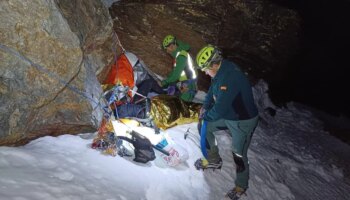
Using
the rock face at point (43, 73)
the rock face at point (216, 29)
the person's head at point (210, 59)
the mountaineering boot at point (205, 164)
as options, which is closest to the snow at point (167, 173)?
the mountaineering boot at point (205, 164)

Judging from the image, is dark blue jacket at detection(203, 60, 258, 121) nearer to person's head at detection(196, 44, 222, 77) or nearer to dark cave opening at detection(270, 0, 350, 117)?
person's head at detection(196, 44, 222, 77)

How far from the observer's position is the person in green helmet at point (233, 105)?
4.21 metres

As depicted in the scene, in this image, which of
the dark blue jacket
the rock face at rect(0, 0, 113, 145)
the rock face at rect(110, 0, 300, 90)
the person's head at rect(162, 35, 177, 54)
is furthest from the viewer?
the rock face at rect(110, 0, 300, 90)

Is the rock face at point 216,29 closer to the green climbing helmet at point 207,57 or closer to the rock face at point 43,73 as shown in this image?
the rock face at point 43,73

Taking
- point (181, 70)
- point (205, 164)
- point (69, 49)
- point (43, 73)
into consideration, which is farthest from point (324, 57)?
point (43, 73)

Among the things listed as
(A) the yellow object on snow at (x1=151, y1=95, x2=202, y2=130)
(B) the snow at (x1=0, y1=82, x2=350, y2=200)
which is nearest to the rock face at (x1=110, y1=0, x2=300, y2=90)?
(A) the yellow object on snow at (x1=151, y1=95, x2=202, y2=130)

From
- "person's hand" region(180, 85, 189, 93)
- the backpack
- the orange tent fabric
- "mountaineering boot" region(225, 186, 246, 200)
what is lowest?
"mountaineering boot" region(225, 186, 246, 200)

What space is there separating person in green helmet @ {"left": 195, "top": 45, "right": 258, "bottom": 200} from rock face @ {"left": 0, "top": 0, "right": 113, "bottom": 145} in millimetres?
1820

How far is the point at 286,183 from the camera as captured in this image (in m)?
6.19

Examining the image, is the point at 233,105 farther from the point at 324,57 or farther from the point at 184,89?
the point at 324,57

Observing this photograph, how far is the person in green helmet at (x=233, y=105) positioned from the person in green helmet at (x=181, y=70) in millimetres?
2126

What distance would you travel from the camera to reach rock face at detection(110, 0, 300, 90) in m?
8.34

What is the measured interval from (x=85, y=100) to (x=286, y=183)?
13.9 feet

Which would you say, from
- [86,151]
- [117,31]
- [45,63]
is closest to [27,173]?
[86,151]
